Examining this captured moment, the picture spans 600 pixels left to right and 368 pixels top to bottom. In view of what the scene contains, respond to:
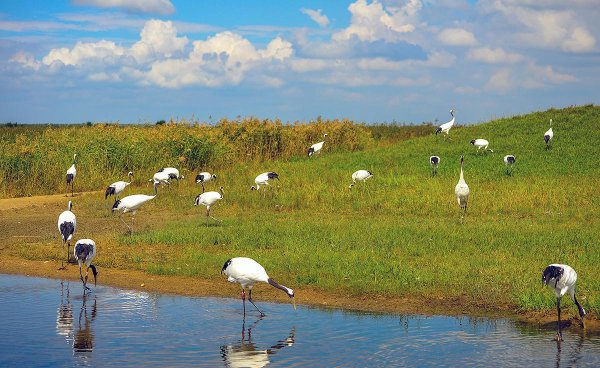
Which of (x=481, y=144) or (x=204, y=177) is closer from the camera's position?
(x=204, y=177)

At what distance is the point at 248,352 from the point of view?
10.4 meters

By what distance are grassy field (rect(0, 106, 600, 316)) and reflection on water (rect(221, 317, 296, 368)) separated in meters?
3.01

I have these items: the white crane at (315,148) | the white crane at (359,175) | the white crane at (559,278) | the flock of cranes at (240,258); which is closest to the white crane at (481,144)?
the flock of cranes at (240,258)

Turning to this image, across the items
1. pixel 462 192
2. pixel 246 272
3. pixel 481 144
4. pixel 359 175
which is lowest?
pixel 246 272

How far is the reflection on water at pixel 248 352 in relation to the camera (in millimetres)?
9836

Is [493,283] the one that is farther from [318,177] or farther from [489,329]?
[318,177]

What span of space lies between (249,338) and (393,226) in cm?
896

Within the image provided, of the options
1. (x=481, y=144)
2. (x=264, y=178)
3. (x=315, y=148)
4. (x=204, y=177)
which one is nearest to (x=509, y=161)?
(x=481, y=144)

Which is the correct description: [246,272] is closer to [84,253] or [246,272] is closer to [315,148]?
[84,253]

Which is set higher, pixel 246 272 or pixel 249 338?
pixel 246 272

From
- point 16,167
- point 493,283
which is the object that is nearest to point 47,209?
point 16,167

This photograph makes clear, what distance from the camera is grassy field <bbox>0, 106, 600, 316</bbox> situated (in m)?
14.1

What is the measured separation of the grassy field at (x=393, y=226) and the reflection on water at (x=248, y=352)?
3.01 metres

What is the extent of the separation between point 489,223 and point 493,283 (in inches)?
269
